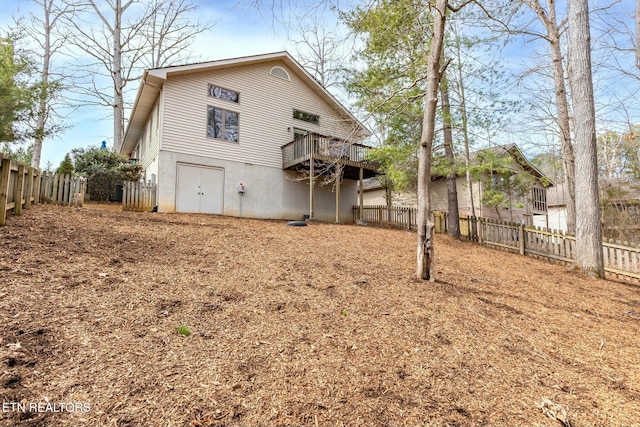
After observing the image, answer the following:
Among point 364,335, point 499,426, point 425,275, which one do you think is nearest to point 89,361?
point 364,335

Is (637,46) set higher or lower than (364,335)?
higher

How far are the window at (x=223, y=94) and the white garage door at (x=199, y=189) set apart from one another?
3033mm

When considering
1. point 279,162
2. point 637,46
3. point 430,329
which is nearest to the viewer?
point 430,329

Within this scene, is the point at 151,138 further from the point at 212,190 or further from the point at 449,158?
the point at 449,158

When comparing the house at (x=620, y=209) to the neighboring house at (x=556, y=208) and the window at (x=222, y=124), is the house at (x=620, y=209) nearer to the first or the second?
the neighboring house at (x=556, y=208)

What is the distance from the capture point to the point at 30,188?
20.4ft

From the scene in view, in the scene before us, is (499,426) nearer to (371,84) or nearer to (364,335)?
(364,335)

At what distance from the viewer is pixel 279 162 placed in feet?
45.0

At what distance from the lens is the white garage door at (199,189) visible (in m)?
11.1

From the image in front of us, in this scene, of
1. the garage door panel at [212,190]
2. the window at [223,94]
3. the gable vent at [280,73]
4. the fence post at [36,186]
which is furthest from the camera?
the gable vent at [280,73]

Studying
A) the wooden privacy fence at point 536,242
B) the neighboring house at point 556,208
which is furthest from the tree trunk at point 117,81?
the neighboring house at point 556,208

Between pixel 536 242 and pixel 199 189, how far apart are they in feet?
38.2

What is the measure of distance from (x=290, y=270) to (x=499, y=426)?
10.4 feet

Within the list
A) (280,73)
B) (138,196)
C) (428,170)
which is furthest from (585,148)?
(138,196)
